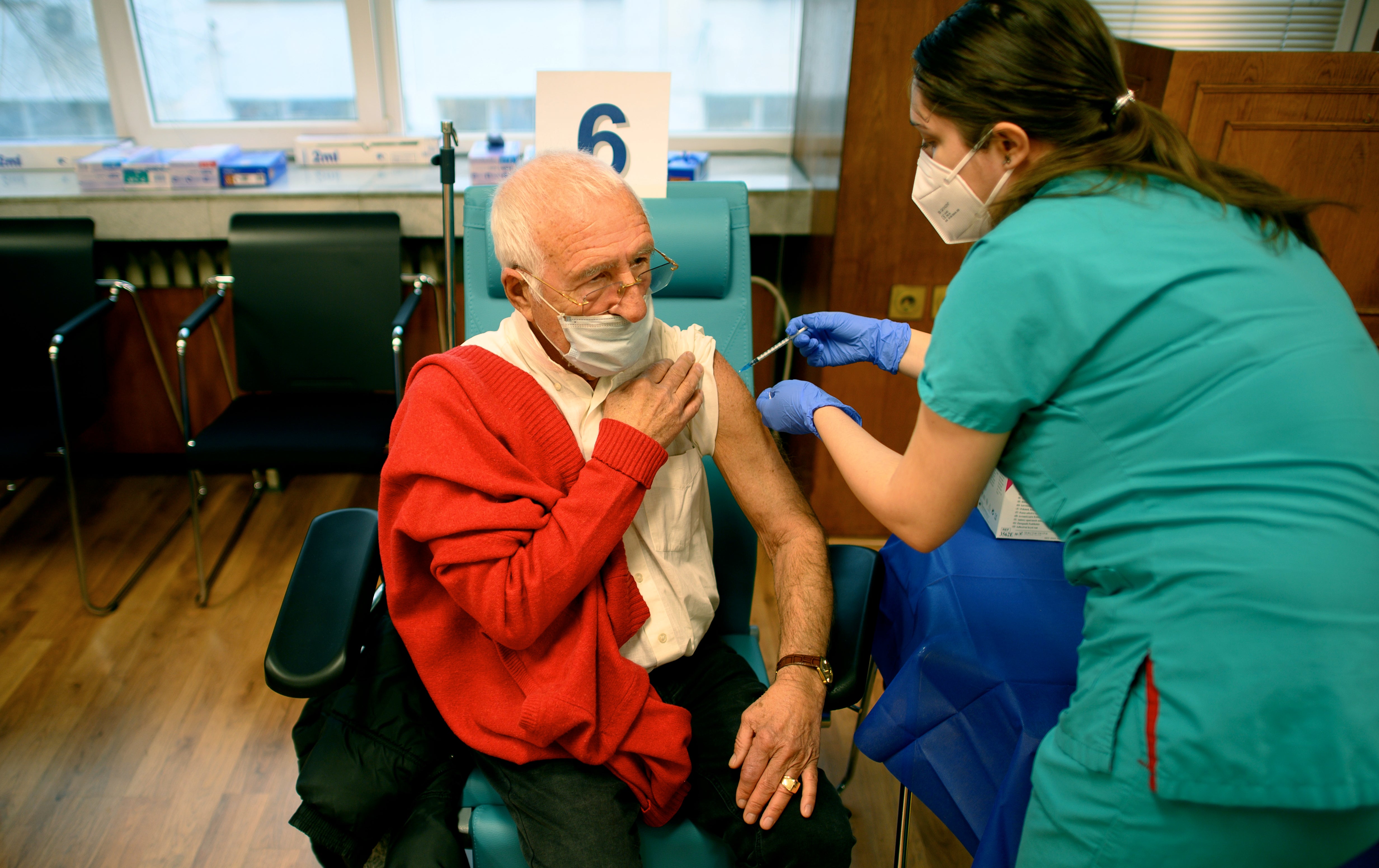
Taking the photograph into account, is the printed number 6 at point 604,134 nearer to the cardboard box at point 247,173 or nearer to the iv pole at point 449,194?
the iv pole at point 449,194

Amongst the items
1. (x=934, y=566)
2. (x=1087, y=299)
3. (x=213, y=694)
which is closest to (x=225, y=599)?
(x=213, y=694)

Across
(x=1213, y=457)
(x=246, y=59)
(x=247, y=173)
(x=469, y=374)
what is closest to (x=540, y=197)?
(x=469, y=374)

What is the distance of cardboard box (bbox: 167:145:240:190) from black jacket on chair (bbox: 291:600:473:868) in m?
1.93

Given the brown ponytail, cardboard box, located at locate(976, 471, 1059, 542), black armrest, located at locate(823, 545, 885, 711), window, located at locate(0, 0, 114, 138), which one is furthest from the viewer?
window, located at locate(0, 0, 114, 138)

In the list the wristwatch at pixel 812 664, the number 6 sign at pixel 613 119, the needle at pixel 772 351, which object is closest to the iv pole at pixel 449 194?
the number 6 sign at pixel 613 119

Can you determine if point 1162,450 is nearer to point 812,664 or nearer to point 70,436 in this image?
point 812,664

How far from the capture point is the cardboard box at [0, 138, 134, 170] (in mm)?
2885

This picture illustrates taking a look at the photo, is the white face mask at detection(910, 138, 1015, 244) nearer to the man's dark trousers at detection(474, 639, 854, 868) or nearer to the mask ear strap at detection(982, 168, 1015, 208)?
the mask ear strap at detection(982, 168, 1015, 208)

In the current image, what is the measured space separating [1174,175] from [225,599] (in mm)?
2459

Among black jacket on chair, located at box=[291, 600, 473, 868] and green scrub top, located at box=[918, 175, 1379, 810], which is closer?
green scrub top, located at box=[918, 175, 1379, 810]

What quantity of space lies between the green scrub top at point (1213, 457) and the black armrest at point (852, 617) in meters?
0.42

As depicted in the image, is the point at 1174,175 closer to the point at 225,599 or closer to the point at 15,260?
the point at 225,599

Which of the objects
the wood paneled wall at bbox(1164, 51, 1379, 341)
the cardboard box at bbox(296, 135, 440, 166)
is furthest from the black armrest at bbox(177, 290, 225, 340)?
the wood paneled wall at bbox(1164, 51, 1379, 341)

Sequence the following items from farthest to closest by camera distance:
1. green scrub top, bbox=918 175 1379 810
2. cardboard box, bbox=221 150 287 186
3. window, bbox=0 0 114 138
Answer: window, bbox=0 0 114 138 → cardboard box, bbox=221 150 287 186 → green scrub top, bbox=918 175 1379 810
